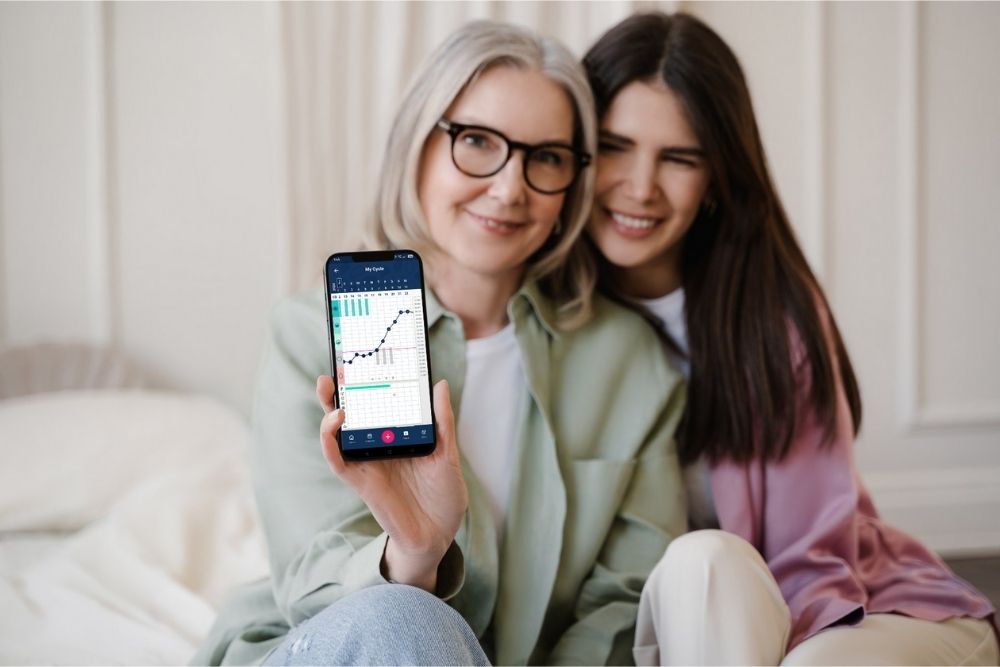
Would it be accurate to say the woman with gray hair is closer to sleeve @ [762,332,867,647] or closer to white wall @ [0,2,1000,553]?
sleeve @ [762,332,867,647]

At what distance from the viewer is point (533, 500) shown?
1190mm

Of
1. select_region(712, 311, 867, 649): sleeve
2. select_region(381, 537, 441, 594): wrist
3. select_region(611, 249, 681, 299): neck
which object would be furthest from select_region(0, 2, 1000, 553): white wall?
select_region(381, 537, 441, 594): wrist

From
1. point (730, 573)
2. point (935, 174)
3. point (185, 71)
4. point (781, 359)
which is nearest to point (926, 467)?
point (935, 174)

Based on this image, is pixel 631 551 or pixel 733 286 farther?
pixel 733 286

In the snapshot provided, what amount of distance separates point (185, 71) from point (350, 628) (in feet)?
5.83

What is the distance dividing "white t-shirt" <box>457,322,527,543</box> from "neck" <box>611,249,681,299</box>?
244 mm

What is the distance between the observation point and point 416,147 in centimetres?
121

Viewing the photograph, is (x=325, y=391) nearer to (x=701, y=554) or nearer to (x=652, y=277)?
(x=701, y=554)

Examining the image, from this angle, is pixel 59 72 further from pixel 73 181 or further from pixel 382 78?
pixel 382 78

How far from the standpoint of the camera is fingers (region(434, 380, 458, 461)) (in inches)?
34.9

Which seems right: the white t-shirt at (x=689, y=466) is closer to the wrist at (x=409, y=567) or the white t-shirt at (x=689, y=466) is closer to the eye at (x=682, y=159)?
the eye at (x=682, y=159)

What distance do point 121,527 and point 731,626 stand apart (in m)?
1.08

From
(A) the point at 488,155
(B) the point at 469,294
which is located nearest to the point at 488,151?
(A) the point at 488,155

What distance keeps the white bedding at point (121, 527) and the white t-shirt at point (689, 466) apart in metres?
0.69
